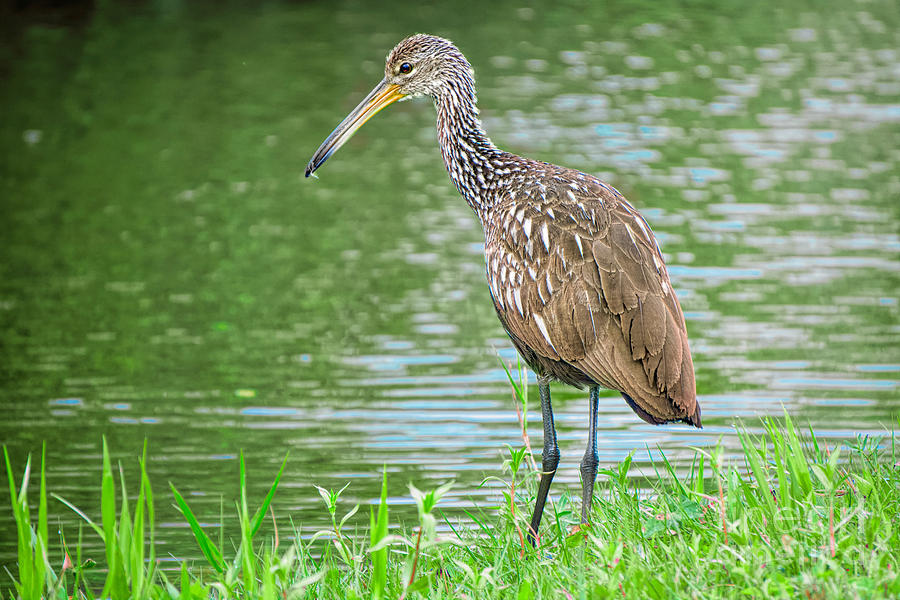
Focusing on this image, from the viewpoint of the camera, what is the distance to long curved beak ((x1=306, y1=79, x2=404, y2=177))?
7.57 metres

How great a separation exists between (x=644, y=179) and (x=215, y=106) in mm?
7343

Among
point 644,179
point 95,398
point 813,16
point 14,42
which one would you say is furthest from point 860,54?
point 95,398

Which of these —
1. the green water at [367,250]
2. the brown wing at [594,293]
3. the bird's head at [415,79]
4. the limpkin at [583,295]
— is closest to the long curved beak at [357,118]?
the bird's head at [415,79]

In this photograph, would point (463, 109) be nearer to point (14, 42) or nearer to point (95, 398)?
point (95, 398)

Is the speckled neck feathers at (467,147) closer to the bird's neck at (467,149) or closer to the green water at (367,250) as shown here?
the bird's neck at (467,149)

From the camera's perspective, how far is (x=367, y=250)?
1374 centimetres

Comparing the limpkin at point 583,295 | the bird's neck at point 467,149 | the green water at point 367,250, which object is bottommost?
the green water at point 367,250

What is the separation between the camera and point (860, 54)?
2509cm

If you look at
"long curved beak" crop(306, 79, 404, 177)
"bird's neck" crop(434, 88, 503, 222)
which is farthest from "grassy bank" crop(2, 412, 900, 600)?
"long curved beak" crop(306, 79, 404, 177)

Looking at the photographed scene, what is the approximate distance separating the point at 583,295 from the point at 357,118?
230 centimetres

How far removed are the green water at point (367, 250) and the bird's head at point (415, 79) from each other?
78.1 inches

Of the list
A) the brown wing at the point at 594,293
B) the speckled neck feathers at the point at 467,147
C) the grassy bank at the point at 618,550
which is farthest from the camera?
the speckled neck feathers at the point at 467,147

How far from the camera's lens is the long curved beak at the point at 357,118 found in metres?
7.57

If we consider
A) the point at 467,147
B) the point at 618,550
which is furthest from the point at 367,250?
the point at 618,550
